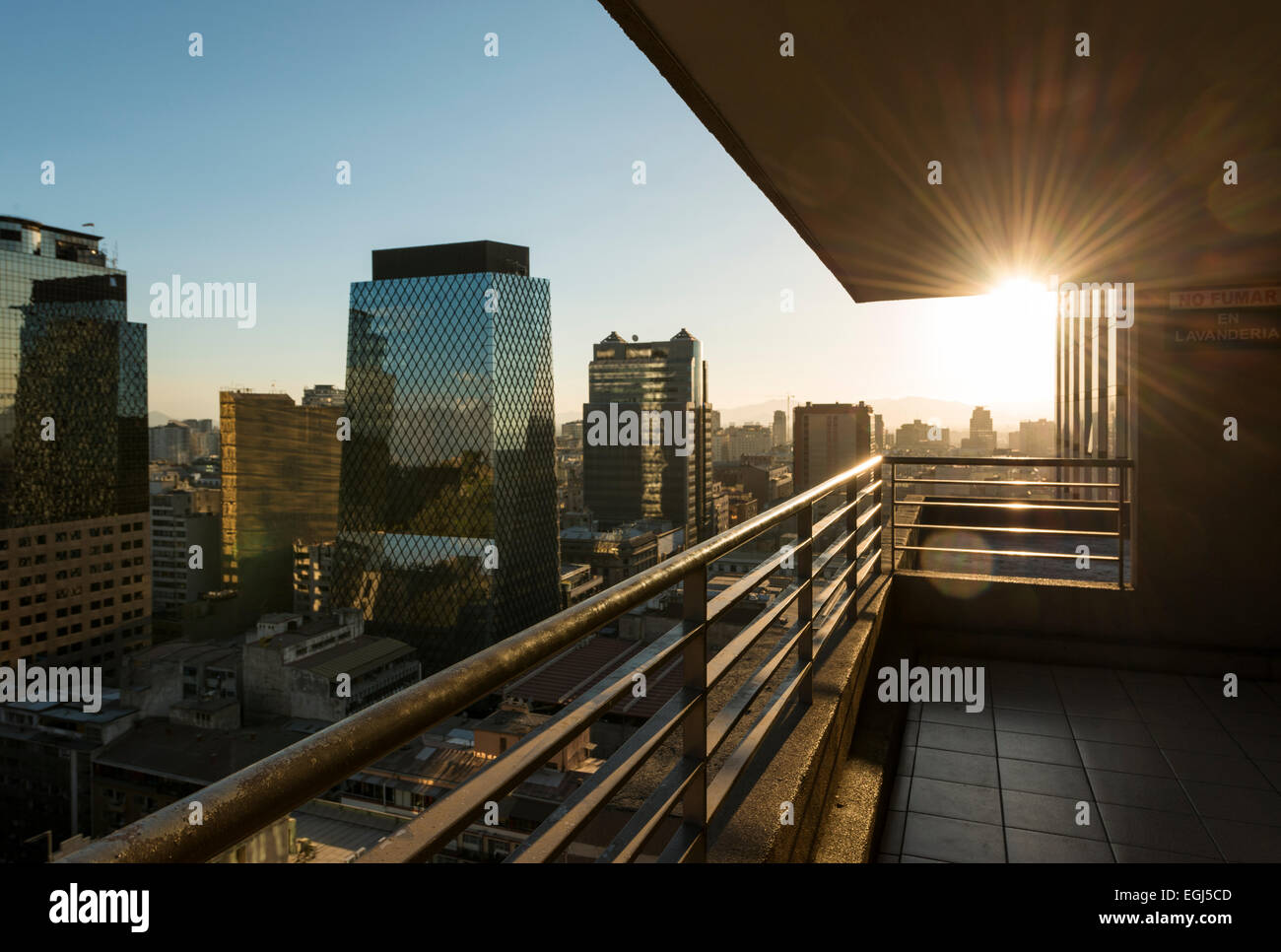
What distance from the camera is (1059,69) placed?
2.60m

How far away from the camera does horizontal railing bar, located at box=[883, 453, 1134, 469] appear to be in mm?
5301

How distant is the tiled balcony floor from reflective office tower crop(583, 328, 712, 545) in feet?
221

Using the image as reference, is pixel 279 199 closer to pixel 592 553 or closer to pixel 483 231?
pixel 483 231

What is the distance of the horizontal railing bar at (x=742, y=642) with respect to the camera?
5.66 feet

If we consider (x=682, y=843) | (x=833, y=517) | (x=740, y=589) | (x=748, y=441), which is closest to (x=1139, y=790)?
(x=833, y=517)

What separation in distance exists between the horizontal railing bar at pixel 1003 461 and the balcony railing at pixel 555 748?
131 inches

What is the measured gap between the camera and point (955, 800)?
343 centimetres

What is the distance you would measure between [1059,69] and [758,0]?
121cm

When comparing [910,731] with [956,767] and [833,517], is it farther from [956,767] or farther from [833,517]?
[833,517]

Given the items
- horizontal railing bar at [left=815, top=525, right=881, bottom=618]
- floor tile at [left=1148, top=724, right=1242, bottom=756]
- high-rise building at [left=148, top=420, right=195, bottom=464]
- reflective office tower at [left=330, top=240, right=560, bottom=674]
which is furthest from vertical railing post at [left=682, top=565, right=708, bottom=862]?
high-rise building at [left=148, top=420, right=195, bottom=464]

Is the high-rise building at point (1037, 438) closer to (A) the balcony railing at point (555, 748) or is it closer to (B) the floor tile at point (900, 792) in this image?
(B) the floor tile at point (900, 792)

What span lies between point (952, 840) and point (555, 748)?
9.20 ft

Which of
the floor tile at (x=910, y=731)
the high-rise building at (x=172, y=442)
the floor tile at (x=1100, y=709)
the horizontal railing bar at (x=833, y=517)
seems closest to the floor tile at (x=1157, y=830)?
the floor tile at (x=910, y=731)
